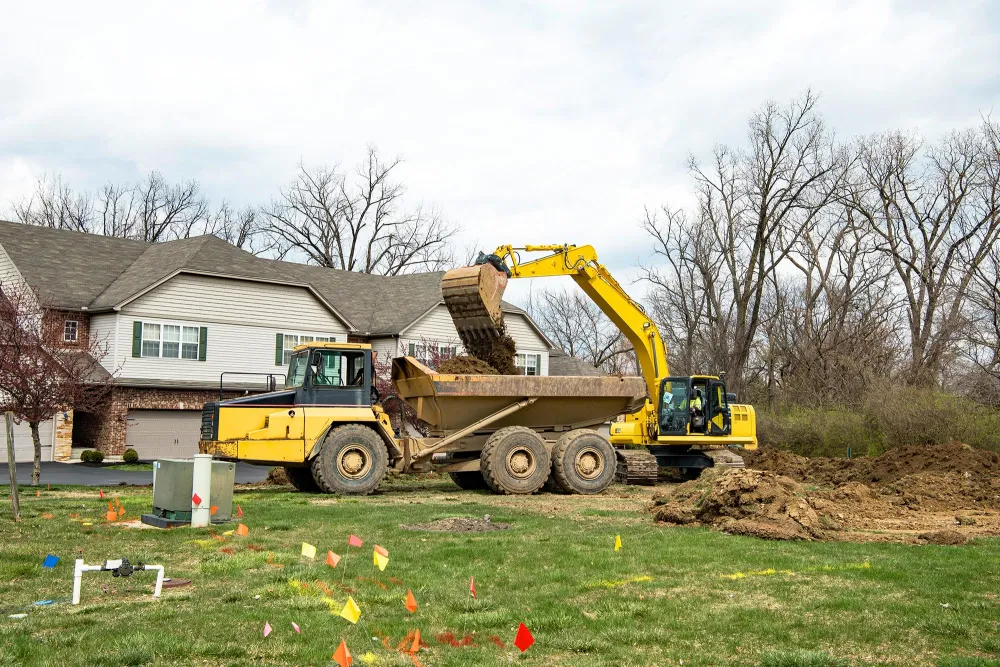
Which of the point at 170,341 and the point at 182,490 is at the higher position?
the point at 170,341

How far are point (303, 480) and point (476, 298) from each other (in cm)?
534

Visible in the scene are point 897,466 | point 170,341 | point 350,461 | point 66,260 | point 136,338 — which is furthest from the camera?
point 66,260

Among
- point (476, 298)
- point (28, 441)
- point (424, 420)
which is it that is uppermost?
point (476, 298)

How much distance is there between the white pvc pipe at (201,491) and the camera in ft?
41.5

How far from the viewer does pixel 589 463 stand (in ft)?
62.3

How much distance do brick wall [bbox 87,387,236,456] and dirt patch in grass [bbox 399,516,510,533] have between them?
66.4 ft

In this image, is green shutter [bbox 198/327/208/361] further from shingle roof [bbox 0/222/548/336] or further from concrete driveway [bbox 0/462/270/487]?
concrete driveway [bbox 0/462/270/487]

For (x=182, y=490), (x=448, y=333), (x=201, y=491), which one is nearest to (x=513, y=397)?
(x=201, y=491)

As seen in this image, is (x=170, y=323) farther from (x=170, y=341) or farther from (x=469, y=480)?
(x=469, y=480)

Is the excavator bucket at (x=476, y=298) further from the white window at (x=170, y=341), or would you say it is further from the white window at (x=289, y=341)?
the white window at (x=289, y=341)

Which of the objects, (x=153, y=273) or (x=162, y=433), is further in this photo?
(x=153, y=273)

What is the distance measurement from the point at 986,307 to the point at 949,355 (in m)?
2.19

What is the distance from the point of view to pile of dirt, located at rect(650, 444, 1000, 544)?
40.9 feet

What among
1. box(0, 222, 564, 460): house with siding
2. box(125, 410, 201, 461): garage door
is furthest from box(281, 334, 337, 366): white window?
box(125, 410, 201, 461): garage door
